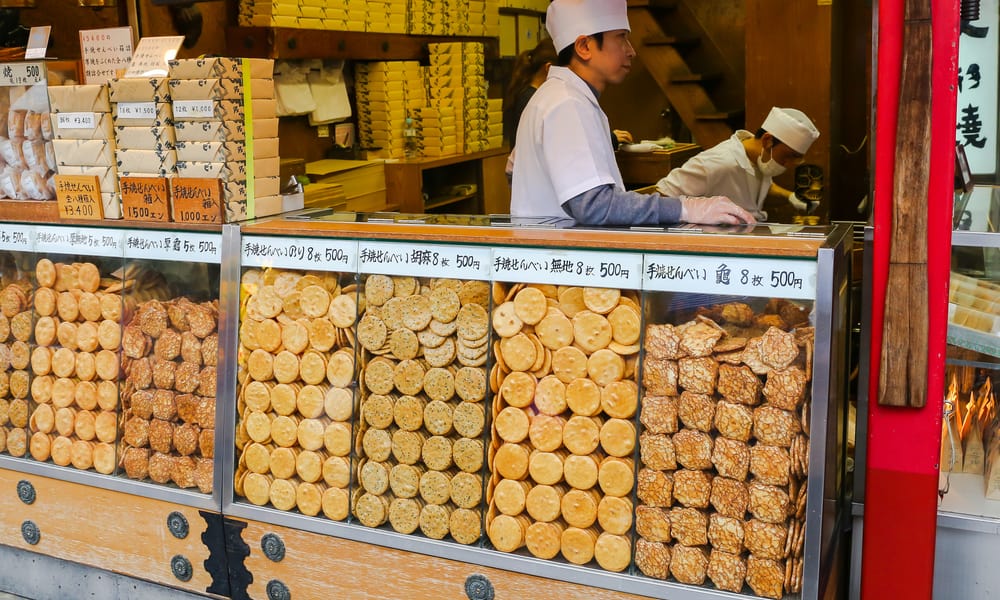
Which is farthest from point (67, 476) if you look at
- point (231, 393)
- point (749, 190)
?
point (749, 190)

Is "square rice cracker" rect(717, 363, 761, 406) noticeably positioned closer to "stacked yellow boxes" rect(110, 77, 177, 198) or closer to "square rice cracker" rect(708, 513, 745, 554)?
"square rice cracker" rect(708, 513, 745, 554)

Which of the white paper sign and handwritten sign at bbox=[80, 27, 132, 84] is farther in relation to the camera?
the white paper sign

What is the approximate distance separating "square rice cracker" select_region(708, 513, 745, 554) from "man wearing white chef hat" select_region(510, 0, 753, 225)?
73cm

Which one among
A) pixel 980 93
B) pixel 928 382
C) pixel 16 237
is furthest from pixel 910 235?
pixel 16 237

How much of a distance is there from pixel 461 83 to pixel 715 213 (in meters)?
5.09

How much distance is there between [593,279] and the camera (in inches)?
80.2

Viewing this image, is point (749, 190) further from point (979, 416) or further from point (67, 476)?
point (67, 476)

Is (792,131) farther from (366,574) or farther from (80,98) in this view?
(80,98)

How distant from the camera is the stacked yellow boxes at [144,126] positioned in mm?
2561

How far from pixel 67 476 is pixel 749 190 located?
10.0 ft

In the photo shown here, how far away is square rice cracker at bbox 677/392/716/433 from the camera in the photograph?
1960mm

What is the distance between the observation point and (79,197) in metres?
2.72

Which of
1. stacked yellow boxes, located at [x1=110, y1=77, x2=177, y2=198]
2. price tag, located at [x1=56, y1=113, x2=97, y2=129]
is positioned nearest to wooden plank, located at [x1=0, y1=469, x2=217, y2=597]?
stacked yellow boxes, located at [x1=110, y1=77, x2=177, y2=198]

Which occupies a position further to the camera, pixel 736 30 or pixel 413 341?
pixel 736 30
